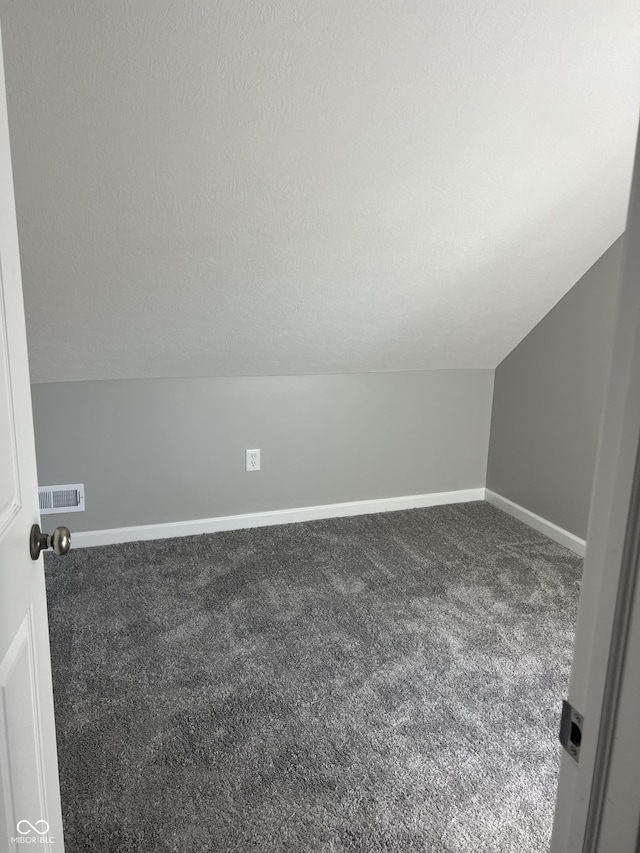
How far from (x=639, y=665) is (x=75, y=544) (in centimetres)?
287

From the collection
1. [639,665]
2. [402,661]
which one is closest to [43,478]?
[402,661]

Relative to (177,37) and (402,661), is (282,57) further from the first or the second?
(402,661)

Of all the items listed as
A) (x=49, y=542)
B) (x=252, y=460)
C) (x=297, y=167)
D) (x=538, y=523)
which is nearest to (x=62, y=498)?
(x=252, y=460)

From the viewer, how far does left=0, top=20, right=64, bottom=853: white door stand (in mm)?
880

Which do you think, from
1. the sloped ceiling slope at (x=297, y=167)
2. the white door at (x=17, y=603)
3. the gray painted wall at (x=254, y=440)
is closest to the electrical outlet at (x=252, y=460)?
the gray painted wall at (x=254, y=440)

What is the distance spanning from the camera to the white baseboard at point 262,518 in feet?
10.1

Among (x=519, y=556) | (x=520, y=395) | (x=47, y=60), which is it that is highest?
(x=47, y=60)

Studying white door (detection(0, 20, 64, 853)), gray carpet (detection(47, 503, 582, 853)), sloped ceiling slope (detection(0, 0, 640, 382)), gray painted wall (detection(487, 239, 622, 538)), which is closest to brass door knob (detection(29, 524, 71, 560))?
white door (detection(0, 20, 64, 853))

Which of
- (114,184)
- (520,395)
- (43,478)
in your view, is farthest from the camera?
(520,395)

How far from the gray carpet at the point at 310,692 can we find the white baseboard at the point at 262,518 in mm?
85

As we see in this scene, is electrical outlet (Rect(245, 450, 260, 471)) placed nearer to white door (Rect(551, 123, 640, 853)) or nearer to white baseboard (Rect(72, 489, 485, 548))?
white baseboard (Rect(72, 489, 485, 548))

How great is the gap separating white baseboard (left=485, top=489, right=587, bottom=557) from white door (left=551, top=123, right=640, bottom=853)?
256 centimetres

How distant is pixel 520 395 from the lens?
354 cm

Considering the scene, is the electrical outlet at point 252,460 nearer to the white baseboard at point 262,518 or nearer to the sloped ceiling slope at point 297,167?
the white baseboard at point 262,518
